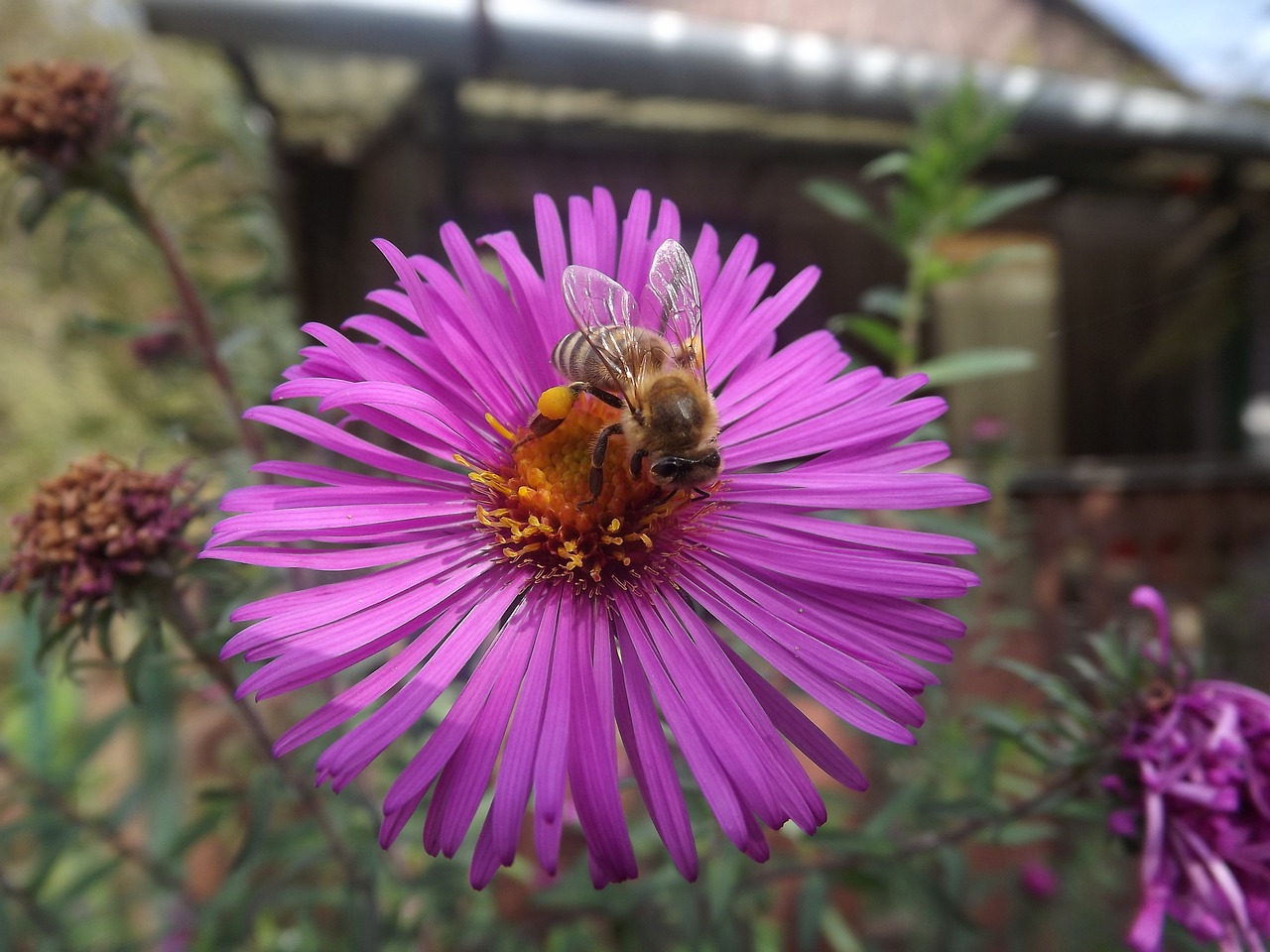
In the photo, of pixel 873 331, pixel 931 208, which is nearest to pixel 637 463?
pixel 873 331

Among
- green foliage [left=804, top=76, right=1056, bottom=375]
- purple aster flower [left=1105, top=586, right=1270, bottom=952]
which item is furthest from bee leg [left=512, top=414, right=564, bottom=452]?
purple aster flower [left=1105, top=586, right=1270, bottom=952]

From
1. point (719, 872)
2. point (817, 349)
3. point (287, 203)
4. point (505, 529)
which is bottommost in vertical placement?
point (719, 872)

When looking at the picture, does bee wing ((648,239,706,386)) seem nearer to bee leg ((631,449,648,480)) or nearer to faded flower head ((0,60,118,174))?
bee leg ((631,449,648,480))

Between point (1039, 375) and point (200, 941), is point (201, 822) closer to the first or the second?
point (200, 941)

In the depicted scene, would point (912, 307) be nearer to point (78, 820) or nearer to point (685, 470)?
point (685, 470)

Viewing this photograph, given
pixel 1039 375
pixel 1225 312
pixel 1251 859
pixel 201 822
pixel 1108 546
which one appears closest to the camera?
pixel 1251 859

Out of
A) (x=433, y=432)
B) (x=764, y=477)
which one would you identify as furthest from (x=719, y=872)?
(x=433, y=432)
